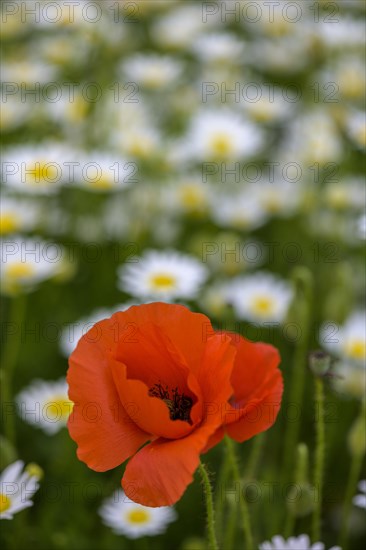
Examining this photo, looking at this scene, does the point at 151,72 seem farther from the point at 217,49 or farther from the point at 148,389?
the point at 148,389

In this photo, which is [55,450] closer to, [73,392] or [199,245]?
[199,245]

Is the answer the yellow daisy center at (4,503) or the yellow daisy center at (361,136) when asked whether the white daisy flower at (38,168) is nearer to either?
the yellow daisy center at (361,136)

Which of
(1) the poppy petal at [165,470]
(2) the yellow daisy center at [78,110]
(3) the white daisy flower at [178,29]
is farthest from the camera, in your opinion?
(3) the white daisy flower at [178,29]

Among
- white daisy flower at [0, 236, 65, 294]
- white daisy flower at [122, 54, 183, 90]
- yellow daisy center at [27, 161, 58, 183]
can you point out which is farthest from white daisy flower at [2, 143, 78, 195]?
white daisy flower at [122, 54, 183, 90]

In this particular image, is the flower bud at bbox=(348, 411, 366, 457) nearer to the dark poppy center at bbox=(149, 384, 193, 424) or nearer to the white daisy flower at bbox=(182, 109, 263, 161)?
the dark poppy center at bbox=(149, 384, 193, 424)

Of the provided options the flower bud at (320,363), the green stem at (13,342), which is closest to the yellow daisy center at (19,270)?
the green stem at (13,342)
